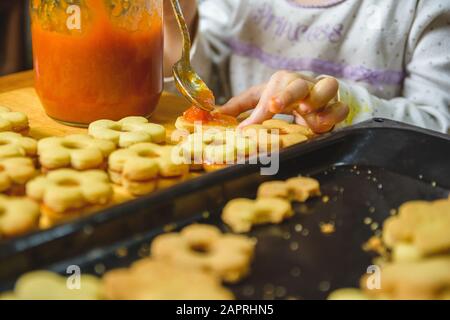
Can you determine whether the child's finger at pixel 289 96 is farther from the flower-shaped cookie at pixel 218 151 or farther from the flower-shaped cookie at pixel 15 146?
the flower-shaped cookie at pixel 15 146

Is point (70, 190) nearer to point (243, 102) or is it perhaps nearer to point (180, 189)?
point (180, 189)

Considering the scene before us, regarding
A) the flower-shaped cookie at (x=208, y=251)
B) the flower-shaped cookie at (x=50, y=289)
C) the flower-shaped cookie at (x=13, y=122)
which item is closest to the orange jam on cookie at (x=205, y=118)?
the flower-shaped cookie at (x=13, y=122)

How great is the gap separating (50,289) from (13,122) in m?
0.42

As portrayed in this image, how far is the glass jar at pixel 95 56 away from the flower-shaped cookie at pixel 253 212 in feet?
1.00

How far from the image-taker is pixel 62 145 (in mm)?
771

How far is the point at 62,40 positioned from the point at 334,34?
0.61 meters

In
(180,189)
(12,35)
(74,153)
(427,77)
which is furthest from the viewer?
(12,35)

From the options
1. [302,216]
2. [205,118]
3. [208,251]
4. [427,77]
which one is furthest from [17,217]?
[427,77]

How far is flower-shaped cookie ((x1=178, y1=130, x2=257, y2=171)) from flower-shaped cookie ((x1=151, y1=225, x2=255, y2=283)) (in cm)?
17

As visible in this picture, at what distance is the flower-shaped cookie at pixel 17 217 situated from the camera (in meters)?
0.57

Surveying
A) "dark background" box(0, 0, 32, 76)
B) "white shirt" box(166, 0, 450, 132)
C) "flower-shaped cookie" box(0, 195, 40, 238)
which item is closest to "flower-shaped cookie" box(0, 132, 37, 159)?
"flower-shaped cookie" box(0, 195, 40, 238)

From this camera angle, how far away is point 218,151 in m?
0.77
